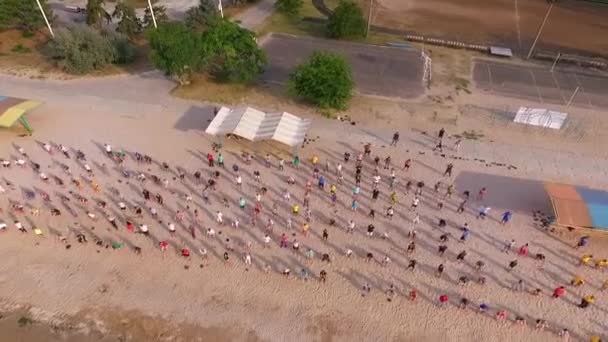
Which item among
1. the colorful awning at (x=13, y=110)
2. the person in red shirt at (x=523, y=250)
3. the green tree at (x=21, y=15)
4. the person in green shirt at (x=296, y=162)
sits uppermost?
the green tree at (x=21, y=15)

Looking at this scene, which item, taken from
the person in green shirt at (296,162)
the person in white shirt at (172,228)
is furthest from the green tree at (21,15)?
the person in green shirt at (296,162)

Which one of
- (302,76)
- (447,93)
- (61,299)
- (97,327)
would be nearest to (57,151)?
(61,299)

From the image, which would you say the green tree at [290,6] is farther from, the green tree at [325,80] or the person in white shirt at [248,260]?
the person in white shirt at [248,260]

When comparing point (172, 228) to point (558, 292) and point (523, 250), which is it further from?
point (558, 292)

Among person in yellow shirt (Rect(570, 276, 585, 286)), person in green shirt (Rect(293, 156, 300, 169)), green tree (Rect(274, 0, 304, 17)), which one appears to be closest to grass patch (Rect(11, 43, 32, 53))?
green tree (Rect(274, 0, 304, 17))

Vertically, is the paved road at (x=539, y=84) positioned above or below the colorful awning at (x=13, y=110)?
below

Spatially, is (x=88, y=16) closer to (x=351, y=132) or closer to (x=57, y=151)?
(x=57, y=151)

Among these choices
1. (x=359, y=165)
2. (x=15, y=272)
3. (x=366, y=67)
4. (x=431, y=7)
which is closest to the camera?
(x=15, y=272)

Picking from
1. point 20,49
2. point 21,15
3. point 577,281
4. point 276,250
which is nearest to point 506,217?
point 577,281
